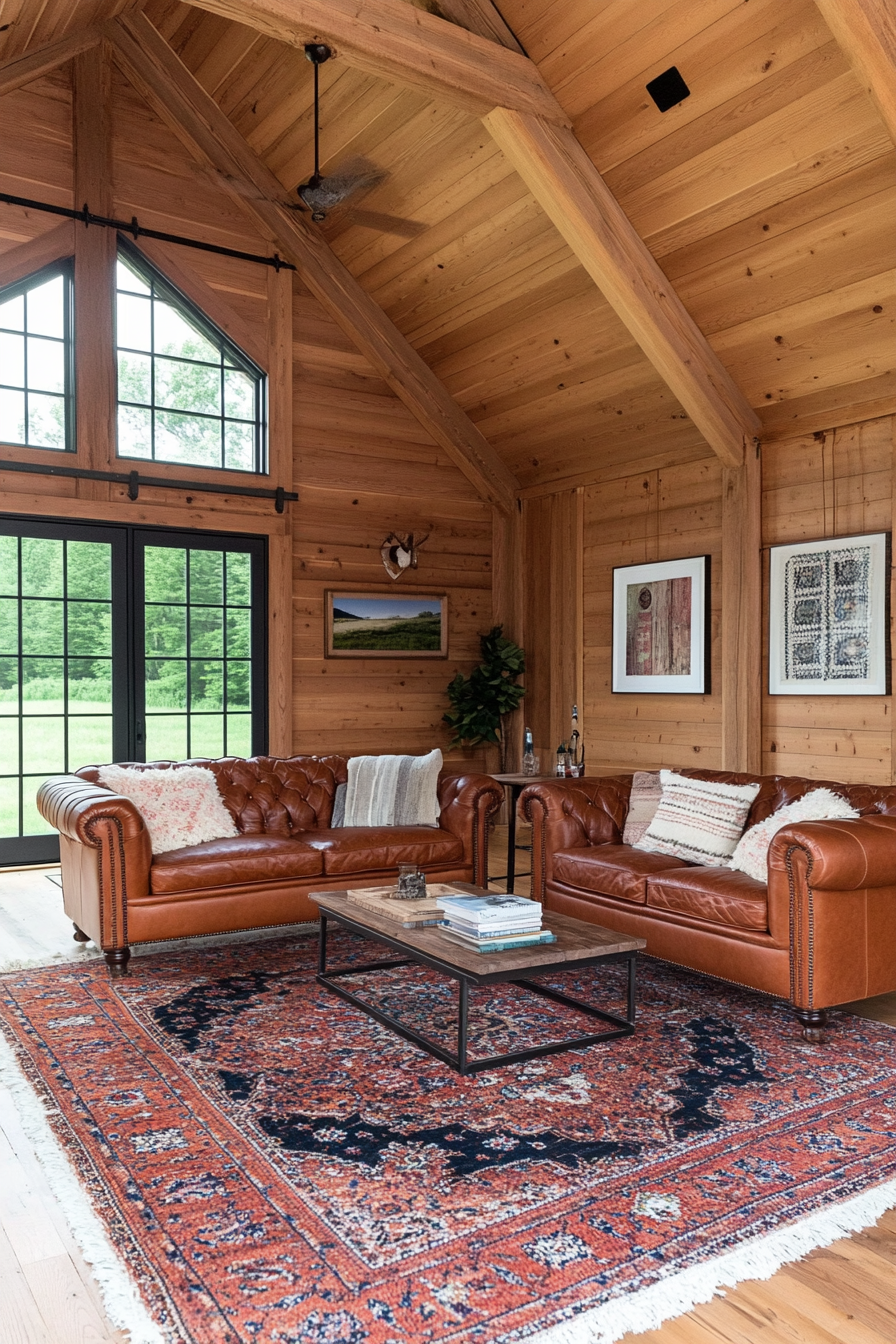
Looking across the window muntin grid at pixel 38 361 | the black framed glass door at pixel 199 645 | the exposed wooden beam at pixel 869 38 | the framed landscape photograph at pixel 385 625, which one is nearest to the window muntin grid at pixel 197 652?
the black framed glass door at pixel 199 645

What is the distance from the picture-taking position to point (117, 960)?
13.5 feet

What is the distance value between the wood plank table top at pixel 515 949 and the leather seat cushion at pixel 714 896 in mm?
508

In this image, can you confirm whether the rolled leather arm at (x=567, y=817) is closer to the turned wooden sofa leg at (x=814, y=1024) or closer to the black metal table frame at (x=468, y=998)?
the black metal table frame at (x=468, y=998)

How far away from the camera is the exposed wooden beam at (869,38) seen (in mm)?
3717

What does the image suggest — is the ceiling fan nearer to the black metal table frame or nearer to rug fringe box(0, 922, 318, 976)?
the black metal table frame

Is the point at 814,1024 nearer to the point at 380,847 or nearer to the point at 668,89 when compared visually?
the point at 380,847

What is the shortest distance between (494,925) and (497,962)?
226 mm

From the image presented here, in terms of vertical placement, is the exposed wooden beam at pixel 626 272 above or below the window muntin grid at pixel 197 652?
above

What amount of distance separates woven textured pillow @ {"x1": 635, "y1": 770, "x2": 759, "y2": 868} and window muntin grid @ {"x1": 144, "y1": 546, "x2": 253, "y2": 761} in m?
3.48

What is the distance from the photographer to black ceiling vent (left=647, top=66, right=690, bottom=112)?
4.71m

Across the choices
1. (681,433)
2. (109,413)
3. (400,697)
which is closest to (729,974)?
(681,433)

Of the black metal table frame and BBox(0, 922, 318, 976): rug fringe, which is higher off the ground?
the black metal table frame

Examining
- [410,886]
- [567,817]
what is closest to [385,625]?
[567,817]

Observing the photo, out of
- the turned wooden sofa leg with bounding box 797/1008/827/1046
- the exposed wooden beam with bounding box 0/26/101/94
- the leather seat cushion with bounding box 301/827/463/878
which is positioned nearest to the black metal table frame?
the turned wooden sofa leg with bounding box 797/1008/827/1046
